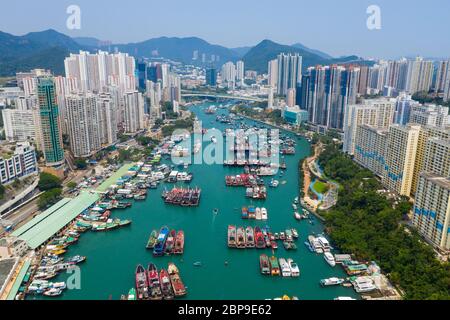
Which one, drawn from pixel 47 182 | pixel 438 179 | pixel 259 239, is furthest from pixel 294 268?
pixel 47 182

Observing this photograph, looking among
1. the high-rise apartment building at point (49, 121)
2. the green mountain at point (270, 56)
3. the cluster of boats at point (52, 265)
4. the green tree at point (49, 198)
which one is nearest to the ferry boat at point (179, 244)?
the cluster of boats at point (52, 265)

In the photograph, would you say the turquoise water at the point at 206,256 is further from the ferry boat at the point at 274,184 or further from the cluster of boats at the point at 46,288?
the ferry boat at the point at 274,184

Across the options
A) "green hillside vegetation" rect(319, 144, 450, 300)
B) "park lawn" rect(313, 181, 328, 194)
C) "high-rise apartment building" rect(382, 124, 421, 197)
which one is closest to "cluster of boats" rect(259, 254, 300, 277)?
"green hillside vegetation" rect(319, 144, 450, 300)

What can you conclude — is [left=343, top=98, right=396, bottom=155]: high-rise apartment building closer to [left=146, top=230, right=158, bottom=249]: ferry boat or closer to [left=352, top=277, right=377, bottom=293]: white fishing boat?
[left=352, top=277, right=377, bottom=293]: white fishing boat

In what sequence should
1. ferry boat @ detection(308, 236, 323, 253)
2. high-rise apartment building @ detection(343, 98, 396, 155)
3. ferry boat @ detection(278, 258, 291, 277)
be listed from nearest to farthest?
ferry boat @ detection(278, 258, 291, 277), ferry boat @ detection(308, 236, 323, 253), high-rise apartment building @ detection(343, 98, 396, 155)

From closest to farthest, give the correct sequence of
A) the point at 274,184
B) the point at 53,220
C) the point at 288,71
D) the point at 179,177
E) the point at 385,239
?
the point at 385,239
the point at 53,220
the point at 274,184
the point at 179,177
the point at 288,71

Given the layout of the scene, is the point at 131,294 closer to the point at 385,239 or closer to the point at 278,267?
the point at 278,267

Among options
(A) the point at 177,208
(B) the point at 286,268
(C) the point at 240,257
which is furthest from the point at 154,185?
(B) the point at 286,268
